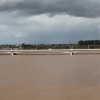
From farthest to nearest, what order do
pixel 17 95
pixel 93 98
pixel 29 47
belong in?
pixel 29 47 → pixel 17 95 → pixel 93 98

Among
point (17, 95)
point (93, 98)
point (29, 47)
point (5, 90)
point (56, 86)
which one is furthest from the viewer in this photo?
point (29, 47)

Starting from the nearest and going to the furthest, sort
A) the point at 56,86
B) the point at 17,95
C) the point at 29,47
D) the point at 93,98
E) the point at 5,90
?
the point at 93,98 < the point at 17,95 < the point at 5,90 < the point at 56,86 < the point at 29,47

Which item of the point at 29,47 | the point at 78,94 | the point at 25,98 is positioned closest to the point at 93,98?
the point at 78,94

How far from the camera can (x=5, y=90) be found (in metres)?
10.0

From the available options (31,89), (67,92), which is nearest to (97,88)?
(67,92)

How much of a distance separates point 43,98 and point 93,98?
1.52 m

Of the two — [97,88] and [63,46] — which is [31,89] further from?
[63,46]

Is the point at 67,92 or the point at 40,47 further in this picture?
the point at 40,47

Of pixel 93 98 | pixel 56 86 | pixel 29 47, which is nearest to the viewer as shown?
pixel 93 98

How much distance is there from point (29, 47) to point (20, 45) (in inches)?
132

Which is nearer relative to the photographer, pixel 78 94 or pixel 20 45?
pixel 78 94

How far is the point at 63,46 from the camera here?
4947 centimetres

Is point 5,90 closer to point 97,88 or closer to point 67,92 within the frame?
point 67,92

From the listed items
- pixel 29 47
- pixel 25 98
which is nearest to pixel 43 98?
pixel 25 98
